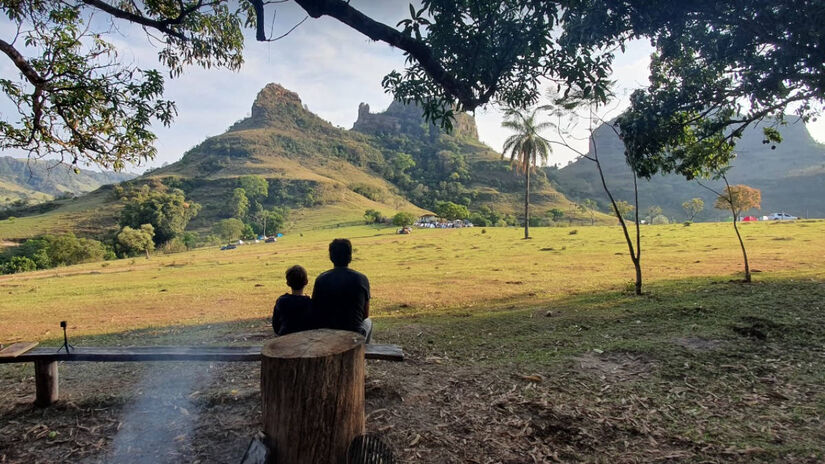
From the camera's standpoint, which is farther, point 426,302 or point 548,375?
point 426,302

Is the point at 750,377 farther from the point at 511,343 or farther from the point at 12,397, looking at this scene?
the point at 12,397

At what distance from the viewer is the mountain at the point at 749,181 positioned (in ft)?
384

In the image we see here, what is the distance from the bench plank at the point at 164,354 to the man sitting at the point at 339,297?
35 cm

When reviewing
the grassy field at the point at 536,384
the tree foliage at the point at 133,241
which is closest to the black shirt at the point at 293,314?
the grassy field at the point at 536,384

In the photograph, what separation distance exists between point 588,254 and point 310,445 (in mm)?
24677

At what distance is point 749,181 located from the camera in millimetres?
134500

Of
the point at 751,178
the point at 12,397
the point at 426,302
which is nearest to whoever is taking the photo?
the point at 12,397

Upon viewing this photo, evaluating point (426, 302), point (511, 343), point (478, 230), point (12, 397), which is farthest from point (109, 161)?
point (478, 230)

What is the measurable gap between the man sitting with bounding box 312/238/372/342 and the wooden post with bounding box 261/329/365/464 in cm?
151

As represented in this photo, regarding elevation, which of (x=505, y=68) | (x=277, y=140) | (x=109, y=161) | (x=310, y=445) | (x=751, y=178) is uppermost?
(x=277, y=140)

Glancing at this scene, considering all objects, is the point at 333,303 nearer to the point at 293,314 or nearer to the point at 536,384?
the point at 293,314

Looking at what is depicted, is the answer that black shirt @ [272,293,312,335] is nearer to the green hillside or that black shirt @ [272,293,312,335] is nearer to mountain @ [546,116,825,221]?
the green hillside

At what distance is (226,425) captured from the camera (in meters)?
3.99

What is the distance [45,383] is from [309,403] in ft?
12.2
